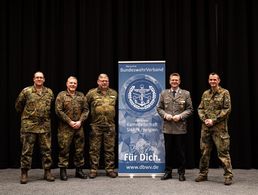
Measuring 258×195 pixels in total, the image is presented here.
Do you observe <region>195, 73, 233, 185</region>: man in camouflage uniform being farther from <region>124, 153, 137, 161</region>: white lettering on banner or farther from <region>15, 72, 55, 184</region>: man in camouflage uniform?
<region>15, 72, 55, 184</region>: man in camouflage uniform

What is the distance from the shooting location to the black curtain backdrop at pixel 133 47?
20.4ft

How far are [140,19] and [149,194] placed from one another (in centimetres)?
329

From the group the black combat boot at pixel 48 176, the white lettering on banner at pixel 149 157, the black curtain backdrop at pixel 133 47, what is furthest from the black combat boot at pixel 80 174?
the black curtain backdrop at pixel 133 47

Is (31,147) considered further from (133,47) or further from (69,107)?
(133,47)

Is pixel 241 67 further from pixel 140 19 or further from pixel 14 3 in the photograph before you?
pixel 14 3

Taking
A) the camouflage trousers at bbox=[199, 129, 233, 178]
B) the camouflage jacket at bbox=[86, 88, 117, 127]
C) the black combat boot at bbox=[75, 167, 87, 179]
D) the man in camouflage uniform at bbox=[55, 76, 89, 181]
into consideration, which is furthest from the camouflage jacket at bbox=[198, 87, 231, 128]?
the black combat boot at bbox=[75, 167, 87, 179]

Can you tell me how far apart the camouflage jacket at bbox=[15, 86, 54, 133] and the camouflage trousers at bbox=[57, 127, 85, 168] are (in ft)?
0.82

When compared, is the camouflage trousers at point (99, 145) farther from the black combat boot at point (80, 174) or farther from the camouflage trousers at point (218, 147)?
the camouflage trousers at point (218, 147)

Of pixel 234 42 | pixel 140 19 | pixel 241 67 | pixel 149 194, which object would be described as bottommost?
pixel 149 194

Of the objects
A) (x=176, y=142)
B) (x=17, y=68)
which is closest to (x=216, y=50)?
(x=176, y=142)

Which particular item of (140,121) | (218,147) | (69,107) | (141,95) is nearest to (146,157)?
A: (140,121)

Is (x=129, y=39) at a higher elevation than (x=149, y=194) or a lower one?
higher

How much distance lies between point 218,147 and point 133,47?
2.43m

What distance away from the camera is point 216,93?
5.03 m
